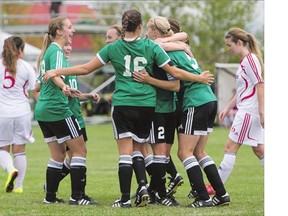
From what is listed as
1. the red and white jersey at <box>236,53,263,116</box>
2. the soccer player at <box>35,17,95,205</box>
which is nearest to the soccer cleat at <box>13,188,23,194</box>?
the soccer player at <box>35,17,95,205</box>

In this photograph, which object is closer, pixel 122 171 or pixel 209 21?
pixel 122 171

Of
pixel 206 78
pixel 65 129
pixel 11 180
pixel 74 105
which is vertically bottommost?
pixel 11 180

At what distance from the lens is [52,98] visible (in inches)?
370

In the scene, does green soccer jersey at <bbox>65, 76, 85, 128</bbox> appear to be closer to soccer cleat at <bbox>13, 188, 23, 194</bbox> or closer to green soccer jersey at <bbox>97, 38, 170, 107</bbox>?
green soccer jersey at <bbox>97, 38, 170, 107</bbox>

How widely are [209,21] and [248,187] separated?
50.5m

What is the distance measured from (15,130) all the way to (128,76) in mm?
3441

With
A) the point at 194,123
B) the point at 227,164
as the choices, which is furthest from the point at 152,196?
the point at 227,164

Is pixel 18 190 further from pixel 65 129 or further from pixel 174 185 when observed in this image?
pixel 174 185

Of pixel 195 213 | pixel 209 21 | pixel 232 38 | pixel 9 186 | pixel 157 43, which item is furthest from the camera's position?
pixel 209 21

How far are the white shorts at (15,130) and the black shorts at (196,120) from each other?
10.9ft

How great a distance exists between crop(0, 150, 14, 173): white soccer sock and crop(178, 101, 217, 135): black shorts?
3.27 meters

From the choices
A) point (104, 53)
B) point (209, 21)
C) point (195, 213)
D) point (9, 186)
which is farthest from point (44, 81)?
point (209, 21)
